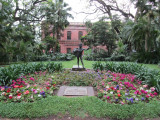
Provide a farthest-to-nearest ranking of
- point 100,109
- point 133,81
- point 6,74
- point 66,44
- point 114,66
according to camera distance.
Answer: point 66,44 → point 114,66 → point 133,81 → point 6,74 → point 100,109

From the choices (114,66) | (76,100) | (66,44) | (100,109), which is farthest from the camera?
(66,44)

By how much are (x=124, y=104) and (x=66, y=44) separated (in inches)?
1084

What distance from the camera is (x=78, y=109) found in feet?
10.3

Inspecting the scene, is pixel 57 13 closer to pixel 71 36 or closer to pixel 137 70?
pixel 71 36

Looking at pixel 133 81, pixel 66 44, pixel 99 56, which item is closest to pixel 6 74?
pixel 133 81

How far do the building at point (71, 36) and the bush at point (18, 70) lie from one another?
76.4 ft

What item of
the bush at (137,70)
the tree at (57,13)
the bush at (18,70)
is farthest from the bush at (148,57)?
the tree at (57,13)

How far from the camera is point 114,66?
686cm

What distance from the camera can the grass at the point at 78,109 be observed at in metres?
2.95

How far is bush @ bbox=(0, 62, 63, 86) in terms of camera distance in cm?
467

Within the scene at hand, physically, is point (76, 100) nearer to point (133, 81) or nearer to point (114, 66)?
point (133, 81)

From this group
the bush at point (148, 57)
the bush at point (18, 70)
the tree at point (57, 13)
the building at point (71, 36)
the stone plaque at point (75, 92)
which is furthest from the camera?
the building at point (71, 36)

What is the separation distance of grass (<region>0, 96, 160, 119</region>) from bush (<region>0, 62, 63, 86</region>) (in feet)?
5.25

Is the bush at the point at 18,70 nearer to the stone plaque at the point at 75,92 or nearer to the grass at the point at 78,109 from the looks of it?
Result: the grass at the point at 78,109
